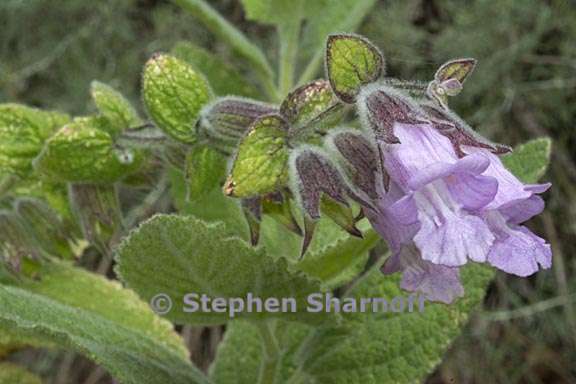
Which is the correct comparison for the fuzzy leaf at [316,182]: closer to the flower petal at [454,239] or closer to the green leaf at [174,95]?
the flower petal at [454,239]

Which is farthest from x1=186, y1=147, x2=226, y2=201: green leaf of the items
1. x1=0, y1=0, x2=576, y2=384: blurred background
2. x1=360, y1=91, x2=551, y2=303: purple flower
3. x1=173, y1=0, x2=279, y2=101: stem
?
x1=0, y1=0, x2=576, y2=384: blurred background

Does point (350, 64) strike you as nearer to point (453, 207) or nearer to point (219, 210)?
point (453, 207)

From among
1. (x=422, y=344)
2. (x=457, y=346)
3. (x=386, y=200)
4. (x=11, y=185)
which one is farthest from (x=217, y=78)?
(x=457, y=346)

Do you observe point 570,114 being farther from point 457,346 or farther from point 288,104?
point 288,104

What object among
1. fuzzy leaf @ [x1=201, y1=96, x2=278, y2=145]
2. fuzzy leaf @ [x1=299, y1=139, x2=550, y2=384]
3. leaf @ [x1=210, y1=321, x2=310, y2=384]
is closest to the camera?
fuzzy leaf @ [x1=201, y1=96, x2=278, y2=145]

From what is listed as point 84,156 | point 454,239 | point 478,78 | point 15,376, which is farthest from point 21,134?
point 478,78

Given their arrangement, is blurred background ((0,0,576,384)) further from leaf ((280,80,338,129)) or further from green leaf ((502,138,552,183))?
leaf ((280,80,338,129))
